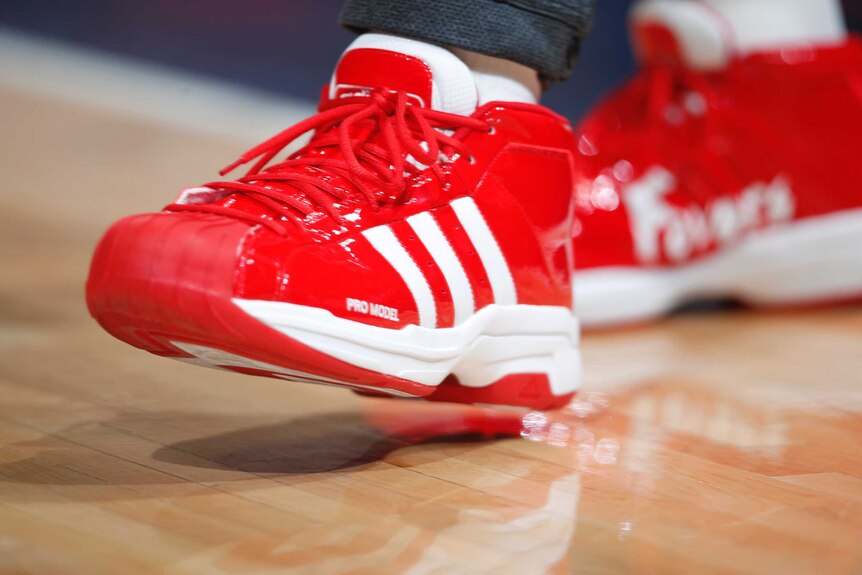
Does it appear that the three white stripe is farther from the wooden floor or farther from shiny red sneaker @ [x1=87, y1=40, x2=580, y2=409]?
the wooden floor

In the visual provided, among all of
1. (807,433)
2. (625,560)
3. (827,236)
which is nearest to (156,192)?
(827,236)

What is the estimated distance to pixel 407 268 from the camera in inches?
28.7

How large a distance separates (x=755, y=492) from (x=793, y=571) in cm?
14

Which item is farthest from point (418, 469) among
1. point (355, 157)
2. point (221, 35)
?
point (221, 35)

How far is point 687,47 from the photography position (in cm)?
149

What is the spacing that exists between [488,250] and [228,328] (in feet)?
0.82

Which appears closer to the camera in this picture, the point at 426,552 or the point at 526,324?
the point at 426,552

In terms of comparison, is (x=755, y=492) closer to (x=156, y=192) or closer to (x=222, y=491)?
(x=222, y=491)

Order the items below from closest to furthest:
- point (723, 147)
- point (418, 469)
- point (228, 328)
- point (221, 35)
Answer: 1. point (228, 328)
2. point (418, 469)
3. point (723, 147)
4. point (221, 35)

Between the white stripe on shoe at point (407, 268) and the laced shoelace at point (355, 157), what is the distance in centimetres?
2

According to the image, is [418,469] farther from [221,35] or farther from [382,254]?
[221,35]

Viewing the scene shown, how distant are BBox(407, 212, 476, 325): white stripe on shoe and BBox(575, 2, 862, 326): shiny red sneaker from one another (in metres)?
0.66

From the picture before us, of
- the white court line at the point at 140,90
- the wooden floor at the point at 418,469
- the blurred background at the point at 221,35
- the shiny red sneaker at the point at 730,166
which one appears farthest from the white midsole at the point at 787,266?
the white court line at the point at 140,90

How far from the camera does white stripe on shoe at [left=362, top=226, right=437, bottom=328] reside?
72 centimetres
